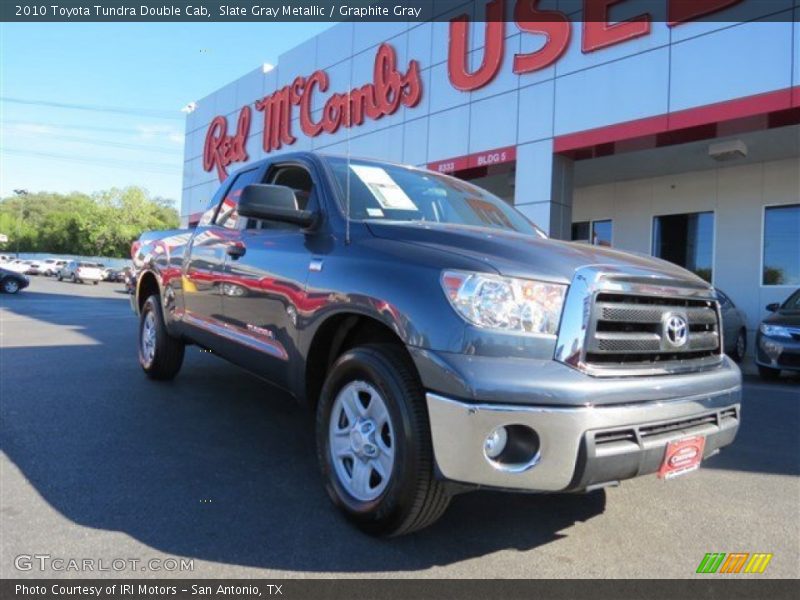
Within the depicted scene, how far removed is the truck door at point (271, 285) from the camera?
138 inches

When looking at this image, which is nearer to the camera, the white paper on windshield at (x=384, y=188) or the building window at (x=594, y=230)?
the white paper on windshield at (x=384, y=188)

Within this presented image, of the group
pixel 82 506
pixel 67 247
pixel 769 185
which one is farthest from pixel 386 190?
pixel 67 247

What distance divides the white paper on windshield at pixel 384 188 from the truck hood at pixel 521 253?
0.37 meters

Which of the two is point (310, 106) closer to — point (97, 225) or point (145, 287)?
point (145, 287)

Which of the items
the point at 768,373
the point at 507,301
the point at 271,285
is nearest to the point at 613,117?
the point at 768,373

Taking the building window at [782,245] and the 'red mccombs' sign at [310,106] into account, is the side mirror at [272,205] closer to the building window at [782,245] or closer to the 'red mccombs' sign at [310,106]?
the 'red mccombs' sign at [310,106]

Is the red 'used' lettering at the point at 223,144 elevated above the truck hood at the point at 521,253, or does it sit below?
above

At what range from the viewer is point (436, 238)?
2918 mm

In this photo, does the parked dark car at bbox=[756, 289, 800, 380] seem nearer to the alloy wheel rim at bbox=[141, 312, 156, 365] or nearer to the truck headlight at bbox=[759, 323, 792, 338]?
the truck headlight at bbox=[759, 323, 792, 338]

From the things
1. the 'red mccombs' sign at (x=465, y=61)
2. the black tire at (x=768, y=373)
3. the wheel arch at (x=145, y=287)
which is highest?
the 'red mccombs' sign at (x=465, y=61)

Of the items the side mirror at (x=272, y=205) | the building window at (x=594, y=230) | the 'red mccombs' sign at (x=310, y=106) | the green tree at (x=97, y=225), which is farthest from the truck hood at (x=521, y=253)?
the green tree at (x=97, y=225)

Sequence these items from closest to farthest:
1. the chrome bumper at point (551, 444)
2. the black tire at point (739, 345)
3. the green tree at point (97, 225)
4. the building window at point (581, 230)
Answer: the chrome bumper at point (551, 444) < the black tire at point (739, 345) < the building window at point (581, 230) < the green tree at point (97, 225)

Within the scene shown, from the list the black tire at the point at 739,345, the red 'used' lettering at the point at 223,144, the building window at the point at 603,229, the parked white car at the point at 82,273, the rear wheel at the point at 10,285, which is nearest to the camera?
the black tire at the point at 739,345

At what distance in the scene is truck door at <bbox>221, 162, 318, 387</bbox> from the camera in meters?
3.51
